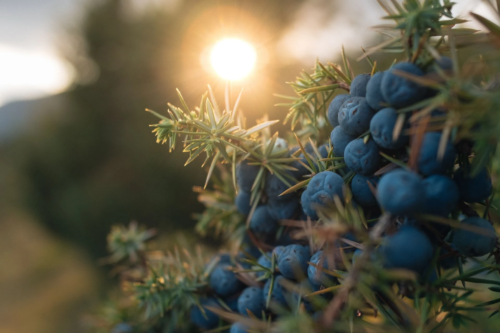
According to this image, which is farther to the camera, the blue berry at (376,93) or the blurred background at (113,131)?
the blurred background at (113,131)

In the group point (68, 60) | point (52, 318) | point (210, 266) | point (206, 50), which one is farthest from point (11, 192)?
point (210, 266)

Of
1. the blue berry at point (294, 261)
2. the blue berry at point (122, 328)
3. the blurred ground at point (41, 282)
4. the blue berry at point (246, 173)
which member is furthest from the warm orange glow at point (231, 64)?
the blurred ground at point (41, 282)

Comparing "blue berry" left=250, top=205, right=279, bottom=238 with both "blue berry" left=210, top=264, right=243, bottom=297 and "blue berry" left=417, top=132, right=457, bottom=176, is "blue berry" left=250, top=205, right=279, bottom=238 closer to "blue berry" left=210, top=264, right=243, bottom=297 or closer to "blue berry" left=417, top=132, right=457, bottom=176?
"blue berry" left=210, top=264, right=243, bottom=297

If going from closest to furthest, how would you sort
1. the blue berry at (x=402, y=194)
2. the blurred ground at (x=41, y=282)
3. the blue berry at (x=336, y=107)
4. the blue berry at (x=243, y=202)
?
the blue berry at (x=402, y=194) → the blue berry at (x=336, y=107) → the blue berry at (x=243, y=202) → the blurred ground at (x=41, y=282)

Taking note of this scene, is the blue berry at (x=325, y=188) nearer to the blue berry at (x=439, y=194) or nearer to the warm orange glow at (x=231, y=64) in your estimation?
the blue berry at (x=439, y=194)

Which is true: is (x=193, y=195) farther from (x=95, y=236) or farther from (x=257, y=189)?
(x=257, y=189)

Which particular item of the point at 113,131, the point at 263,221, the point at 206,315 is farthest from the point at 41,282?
the point at 263,221
